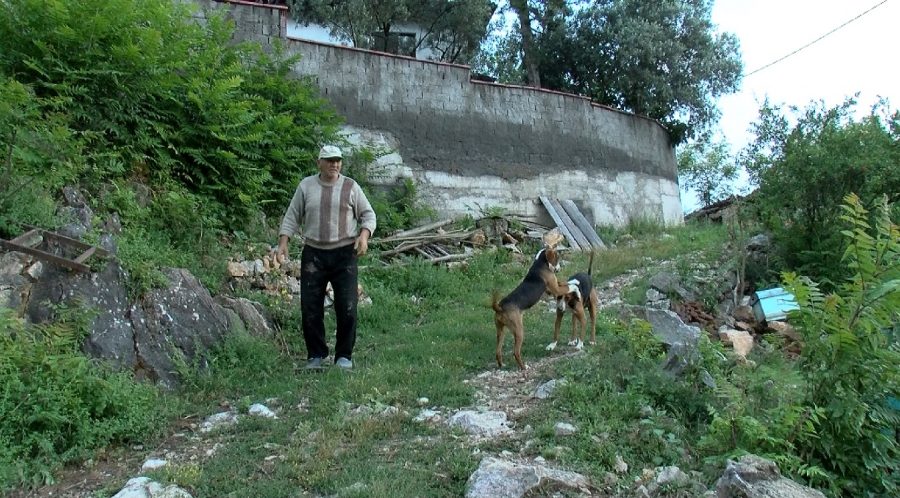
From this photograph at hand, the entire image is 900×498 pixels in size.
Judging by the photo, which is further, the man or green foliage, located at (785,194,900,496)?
the man

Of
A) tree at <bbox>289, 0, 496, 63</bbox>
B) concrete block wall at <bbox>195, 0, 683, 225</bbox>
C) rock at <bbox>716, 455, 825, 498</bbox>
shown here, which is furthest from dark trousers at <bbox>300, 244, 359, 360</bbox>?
tree at <bbox>289, 0, 496, 63</bbox>

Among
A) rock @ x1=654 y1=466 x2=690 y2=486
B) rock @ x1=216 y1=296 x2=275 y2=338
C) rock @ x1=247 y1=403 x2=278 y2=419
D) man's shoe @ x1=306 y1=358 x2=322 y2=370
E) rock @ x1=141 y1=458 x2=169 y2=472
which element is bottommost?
rock @ x1=654 y1=466 x2=690 y2=486

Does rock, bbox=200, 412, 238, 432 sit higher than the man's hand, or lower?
lower

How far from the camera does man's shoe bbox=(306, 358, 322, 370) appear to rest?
20.9 feet

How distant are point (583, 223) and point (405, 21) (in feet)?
26.5

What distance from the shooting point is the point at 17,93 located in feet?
24.0

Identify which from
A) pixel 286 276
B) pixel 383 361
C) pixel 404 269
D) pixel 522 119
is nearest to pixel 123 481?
pixel 383 361

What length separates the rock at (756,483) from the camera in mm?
3857

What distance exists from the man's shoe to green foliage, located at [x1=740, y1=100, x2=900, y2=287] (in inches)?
303

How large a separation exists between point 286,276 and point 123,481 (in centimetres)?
475

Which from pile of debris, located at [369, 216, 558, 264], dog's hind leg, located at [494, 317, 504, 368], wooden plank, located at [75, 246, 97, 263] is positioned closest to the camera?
wooden plank, located at [75, 246, 97, 263]

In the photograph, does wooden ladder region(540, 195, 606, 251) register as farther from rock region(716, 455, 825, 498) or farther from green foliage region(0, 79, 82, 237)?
rock region(716, 455, 825, 498)

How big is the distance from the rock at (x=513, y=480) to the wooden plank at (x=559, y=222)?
10.1m

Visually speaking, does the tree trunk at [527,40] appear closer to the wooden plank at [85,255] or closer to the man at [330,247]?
the man at [330,247]
